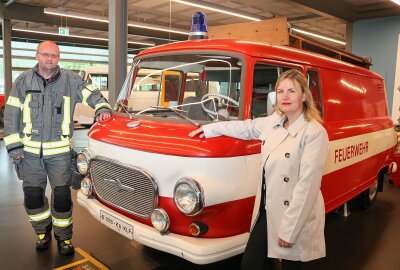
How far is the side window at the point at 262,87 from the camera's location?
289cm

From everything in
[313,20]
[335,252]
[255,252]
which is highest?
[313,20]

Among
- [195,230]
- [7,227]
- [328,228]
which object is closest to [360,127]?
[328,228]

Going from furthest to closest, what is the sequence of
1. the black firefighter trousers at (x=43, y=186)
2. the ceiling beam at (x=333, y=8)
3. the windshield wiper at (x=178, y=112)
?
the ceiling beam at (x=333, y=8)
the black firefighter trousers at (x=43, y=186)
the windshield wiper at (x=178, y=112)

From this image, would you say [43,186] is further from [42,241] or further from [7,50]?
[7,50]

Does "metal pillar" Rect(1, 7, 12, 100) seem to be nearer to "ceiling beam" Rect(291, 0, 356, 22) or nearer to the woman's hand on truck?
"ceiling beam" Rect(291, 0, 356, 22)

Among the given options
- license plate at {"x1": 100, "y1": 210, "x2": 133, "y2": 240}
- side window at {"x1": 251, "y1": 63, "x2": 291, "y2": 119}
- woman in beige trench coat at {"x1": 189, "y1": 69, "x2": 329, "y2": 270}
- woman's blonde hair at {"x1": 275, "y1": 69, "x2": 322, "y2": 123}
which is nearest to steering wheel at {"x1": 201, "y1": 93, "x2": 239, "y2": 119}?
side window at {"x1": 251, "y1": 63, "x2": 291, "y2": 119}

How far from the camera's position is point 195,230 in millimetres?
2508

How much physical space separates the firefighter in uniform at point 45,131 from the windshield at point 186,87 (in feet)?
1.23

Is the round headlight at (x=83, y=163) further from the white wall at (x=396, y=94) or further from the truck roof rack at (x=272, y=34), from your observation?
the white wall at (x=396, y=94)

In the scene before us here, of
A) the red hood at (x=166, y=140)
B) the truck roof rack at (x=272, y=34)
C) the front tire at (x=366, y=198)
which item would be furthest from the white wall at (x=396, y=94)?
the red hood at (x=166, y=140)

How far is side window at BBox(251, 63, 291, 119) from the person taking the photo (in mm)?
2886

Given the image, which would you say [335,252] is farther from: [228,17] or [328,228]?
[228,17]

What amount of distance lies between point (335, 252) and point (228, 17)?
39.9 ft

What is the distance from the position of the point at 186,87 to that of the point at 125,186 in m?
1.26
